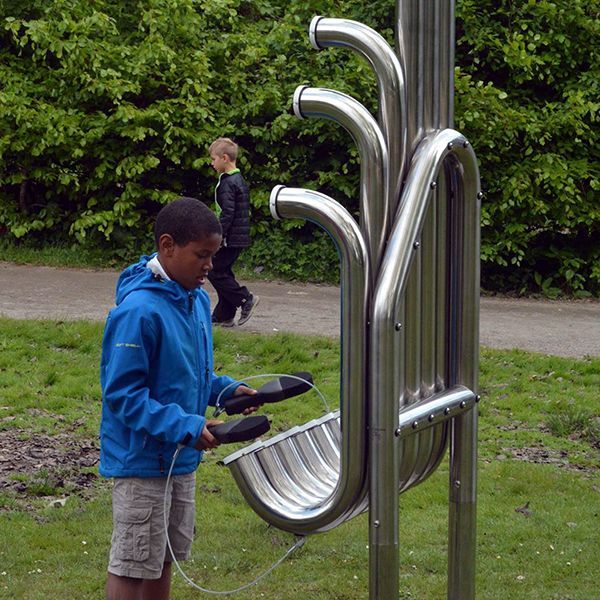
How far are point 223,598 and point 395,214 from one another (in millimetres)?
2476

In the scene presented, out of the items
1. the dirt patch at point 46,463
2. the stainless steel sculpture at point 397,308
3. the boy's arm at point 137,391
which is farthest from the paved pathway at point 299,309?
the stainless steel sculpture at point 397,308

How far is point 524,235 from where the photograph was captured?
11.9 m

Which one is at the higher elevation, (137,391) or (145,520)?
(137,391)

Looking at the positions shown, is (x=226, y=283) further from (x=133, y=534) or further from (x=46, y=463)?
(x=133, y=534)

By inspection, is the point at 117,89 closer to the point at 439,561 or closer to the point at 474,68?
the point at 474,68

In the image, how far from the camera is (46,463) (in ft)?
20.4

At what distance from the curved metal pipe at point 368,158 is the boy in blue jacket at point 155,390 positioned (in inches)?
36.9

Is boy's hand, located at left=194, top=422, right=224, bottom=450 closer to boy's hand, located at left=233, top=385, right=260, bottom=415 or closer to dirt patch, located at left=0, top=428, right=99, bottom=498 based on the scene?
boy's hand, located at left=233, top=385, right=260, bottom=415

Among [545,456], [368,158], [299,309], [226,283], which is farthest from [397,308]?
[299,309]

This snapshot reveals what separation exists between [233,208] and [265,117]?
3124 mm

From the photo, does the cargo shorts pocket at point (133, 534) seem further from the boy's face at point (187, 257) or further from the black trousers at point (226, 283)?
the black trousers at point (226, 283)

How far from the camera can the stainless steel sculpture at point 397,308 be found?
103 inches

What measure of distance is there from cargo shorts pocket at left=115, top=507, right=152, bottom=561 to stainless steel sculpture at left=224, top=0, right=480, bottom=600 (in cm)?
74

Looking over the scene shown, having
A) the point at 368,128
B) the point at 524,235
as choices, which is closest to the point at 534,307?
the point at 524,235
